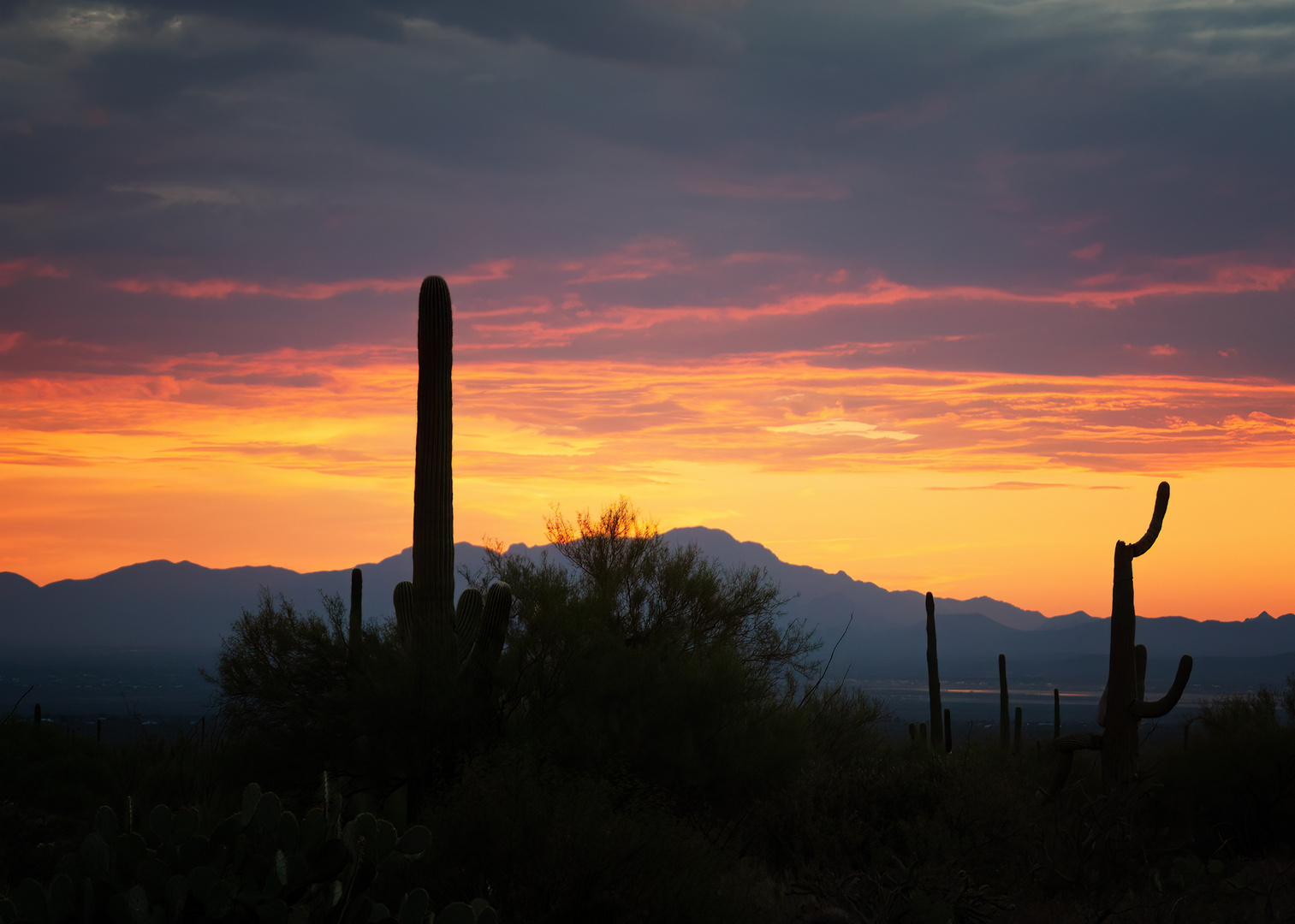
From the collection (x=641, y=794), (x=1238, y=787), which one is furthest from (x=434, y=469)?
(x=1238, y=787)

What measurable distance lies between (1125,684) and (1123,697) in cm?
24

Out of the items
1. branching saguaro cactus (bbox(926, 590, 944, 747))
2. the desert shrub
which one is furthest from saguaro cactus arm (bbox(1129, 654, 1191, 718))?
branching saguaro cactus (bbox(926, 590, 944, 747))

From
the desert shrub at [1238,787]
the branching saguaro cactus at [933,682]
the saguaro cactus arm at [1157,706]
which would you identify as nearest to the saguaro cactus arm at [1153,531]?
the saguaro cactus arm at [1157,706]

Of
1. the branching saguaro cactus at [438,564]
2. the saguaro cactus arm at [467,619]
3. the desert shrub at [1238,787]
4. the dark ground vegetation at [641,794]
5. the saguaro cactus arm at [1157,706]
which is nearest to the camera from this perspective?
the dark ground vegetation at [641,794]

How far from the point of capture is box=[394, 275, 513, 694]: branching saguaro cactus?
15516 millimetres

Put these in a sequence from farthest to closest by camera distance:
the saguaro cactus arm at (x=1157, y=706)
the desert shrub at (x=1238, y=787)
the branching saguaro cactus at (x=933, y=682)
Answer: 1. the branching saguaro cactus at (x=933, y=682)
2. the desert shrub at (x=1238, y=787)
3. the saguaro cactus arm at (x=1157, y=706)

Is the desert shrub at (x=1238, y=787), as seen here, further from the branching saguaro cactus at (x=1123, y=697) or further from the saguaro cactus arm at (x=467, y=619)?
the saguaro cactus arm at (x=467, y=619)

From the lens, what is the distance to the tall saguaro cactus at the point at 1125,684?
18.4 metres

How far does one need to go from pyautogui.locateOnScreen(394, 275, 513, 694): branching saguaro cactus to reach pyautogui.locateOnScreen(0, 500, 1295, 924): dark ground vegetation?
0.43 m

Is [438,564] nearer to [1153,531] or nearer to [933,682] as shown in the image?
[1153,531]

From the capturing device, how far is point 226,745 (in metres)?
16.2

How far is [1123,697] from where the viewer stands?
18828 millimetres

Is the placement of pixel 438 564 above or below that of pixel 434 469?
below

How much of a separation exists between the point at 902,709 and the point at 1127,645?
125704mm
